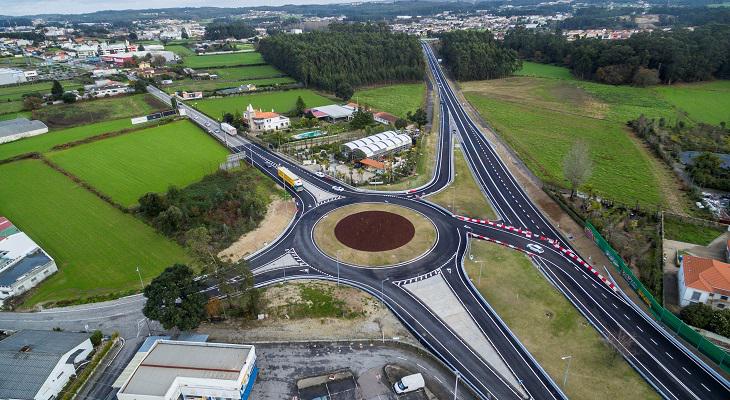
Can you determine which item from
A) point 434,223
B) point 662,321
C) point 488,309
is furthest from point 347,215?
point 662,321

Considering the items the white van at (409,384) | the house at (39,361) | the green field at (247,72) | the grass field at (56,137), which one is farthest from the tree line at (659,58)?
the house at (39,361)

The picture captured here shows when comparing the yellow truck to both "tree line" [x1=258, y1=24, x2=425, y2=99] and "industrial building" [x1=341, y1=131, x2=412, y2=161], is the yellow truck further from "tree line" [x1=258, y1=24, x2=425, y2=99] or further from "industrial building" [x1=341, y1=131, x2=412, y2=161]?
"tree line" [x1=258, y1=24, x2=425, y2=99]

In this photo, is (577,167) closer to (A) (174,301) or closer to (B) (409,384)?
(B) (409,384)

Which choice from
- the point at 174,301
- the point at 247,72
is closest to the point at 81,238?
the point at 174,301

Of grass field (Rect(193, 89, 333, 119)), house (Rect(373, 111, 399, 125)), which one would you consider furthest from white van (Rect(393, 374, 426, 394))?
grass field (Rect(193, 89, 333, 119))

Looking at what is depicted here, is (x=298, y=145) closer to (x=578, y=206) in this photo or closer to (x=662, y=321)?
(x=578, y=206)
